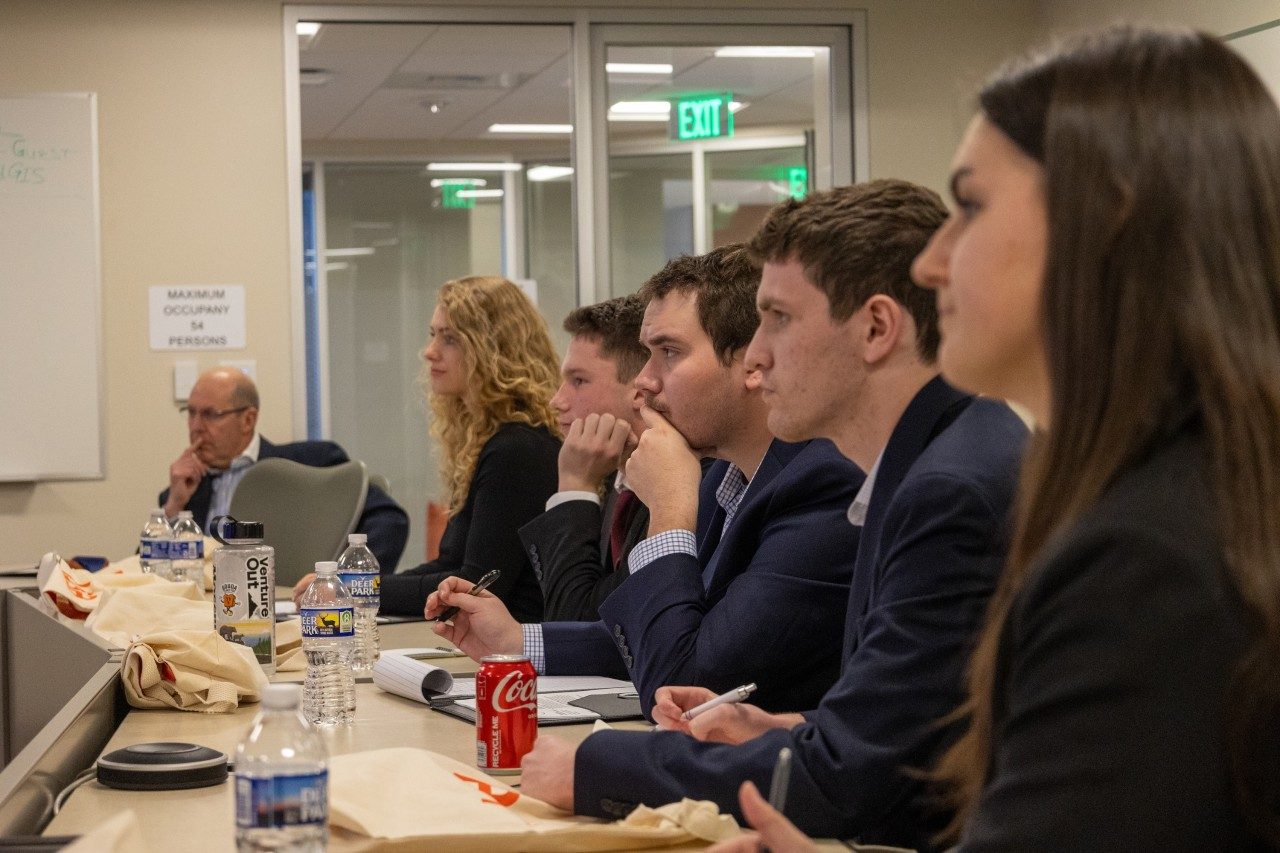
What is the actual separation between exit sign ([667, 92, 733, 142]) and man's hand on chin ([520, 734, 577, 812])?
4414 mm

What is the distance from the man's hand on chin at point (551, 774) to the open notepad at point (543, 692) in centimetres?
47

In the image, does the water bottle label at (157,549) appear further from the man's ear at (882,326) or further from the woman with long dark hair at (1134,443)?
the woman with long dark hair at (1134,443)

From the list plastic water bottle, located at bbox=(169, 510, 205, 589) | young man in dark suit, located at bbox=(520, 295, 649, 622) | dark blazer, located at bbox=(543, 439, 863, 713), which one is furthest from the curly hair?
dark blazer, located at bbox=(543, 439, 863, 713)

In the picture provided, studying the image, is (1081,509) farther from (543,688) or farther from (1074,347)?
(543,688)

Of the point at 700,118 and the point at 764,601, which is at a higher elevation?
the point at 700,118

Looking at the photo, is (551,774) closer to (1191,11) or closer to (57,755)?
(57,755)

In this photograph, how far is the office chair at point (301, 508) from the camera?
445 cm

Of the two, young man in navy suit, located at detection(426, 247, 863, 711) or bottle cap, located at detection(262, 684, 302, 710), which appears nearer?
bottle cap, located at detection(262, 684, 302, 710)

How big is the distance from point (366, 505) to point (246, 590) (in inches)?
83.2

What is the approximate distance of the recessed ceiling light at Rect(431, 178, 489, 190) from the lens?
8688 mm

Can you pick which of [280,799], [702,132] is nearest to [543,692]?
[280,799]

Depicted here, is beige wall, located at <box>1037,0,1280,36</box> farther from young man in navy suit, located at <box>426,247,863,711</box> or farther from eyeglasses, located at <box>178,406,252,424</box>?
eyeglasses, located at <box>178,406,252,424</box>

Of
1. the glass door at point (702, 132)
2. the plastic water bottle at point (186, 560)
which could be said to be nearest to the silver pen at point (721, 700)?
the plastic water bottle at point (186, 560)

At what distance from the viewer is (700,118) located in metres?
5.71
